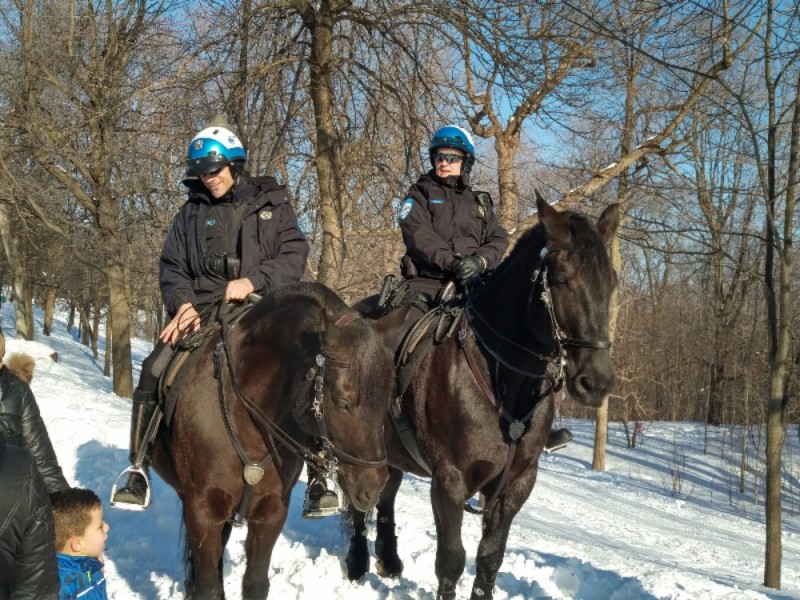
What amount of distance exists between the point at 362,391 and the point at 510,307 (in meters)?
1.69

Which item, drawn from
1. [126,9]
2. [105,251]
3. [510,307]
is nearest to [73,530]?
[510,307]

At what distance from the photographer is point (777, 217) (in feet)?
29.9

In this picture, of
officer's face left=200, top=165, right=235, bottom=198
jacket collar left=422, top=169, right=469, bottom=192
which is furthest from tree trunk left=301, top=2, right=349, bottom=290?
officer's face left=200, top=165, right=235, bottom=198

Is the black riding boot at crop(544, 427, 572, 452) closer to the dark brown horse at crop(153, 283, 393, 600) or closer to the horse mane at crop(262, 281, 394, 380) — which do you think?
the dark brown horse at crop(153, 283, 393, 600)

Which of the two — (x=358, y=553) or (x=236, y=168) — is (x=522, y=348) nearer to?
(x=236, y=168)

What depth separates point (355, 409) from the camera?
3729 mm

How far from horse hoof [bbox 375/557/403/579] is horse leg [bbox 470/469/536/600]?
1574 mm

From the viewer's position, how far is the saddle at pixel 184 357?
457cm

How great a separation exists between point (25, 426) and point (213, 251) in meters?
1.50

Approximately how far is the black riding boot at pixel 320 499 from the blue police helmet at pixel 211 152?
6.49 ft

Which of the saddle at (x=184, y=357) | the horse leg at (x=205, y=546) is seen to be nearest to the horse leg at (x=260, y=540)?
the horse leg at (x=205, y=546)

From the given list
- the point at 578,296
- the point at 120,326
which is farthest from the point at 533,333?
the point at 120,326

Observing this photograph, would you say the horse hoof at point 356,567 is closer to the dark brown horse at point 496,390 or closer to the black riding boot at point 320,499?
the dark brown horse at point 496,390

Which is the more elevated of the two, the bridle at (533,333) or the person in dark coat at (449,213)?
the person in dark coat at (449,213)
